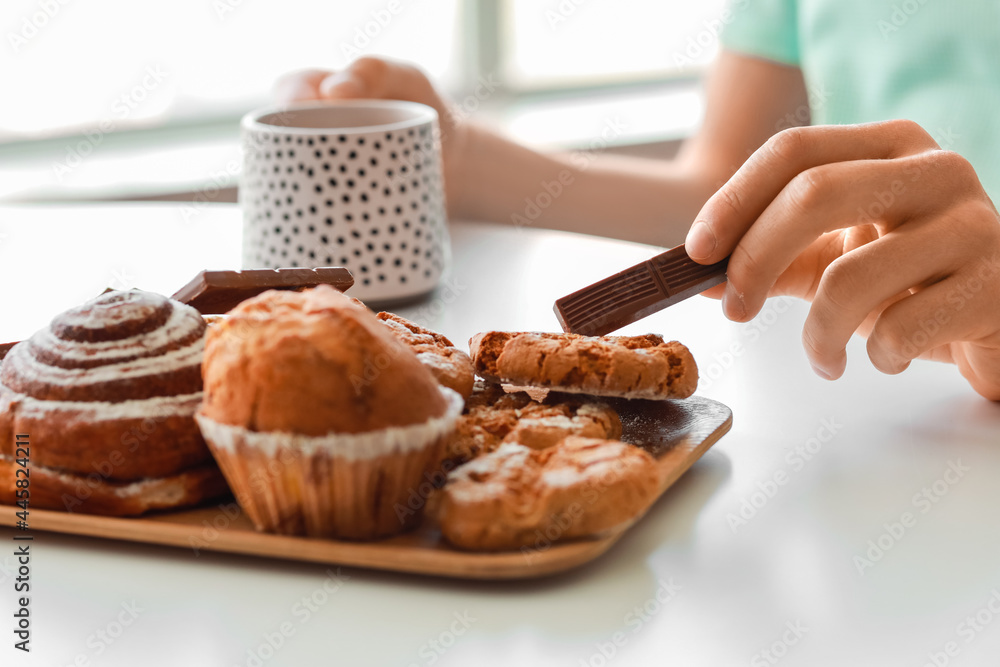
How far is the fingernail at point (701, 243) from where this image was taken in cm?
78

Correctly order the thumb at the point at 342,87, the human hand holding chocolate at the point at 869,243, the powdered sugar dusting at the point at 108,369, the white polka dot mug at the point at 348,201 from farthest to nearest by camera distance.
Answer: the thumb at the point at 342,87
the white polka dot mug at the point at 348,201
the human hand holding chocolate at the point at 869,243
the powdered sugar dusting at the point at 108,369

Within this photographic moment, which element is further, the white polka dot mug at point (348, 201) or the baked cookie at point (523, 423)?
the white polka dot mug at point (348, 201)

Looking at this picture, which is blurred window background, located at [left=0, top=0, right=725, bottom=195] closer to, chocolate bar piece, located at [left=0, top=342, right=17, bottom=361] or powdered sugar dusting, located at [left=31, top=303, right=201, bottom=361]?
chocolate bar piece, located at [left=0, top=342, right=17, bottom=361]

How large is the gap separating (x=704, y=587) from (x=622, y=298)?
28 centimetres

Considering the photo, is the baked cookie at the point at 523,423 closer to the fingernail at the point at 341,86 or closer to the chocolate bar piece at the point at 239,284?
the chocolate bar piece at the point at 239,284

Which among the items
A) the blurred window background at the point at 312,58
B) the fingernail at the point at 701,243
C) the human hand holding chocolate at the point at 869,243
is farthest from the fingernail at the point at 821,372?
the blurred window background at the point at 312,58

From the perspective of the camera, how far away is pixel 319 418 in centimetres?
51

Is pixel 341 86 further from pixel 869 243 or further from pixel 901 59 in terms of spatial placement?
pixel 901 59

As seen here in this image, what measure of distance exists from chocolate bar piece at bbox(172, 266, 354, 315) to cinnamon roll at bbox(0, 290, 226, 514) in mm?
96

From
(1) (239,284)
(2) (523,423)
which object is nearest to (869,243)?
(2) (523,423)

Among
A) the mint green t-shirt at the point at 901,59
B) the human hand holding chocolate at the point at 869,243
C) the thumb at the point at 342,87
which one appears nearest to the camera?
the human hand holding chocolate at the point at 869,243

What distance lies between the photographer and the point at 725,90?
5.91 feet

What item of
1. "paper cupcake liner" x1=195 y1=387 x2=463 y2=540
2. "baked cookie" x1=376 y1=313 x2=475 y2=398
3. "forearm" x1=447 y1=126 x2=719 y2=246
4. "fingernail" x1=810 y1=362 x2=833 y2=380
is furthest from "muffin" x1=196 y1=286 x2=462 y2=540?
"forearm" x1=447 y1=126 x2=719 y2=246

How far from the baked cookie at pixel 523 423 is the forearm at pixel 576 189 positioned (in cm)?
97
